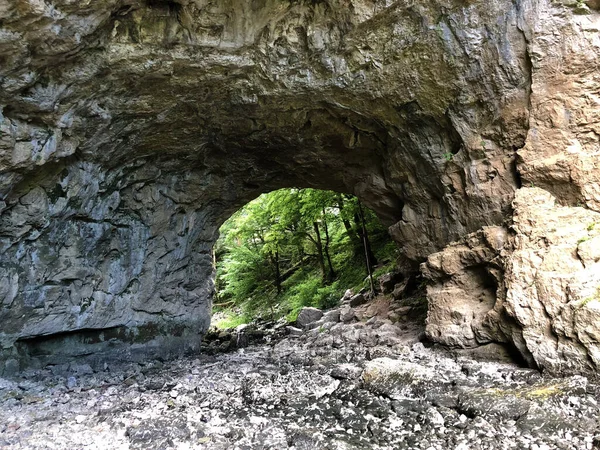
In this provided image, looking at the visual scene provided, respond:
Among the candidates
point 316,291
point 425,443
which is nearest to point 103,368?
point 425,443

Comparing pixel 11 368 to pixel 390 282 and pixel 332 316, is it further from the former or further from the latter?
pixel 390 282

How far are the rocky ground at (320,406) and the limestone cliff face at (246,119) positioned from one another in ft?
4.08

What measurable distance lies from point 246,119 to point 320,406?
221 inches

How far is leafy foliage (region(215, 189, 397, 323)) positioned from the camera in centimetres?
1636

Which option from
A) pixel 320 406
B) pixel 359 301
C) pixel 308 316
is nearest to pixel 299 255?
pixel 308 316

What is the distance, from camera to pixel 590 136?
20.6ft

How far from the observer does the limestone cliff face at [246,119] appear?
6105 millimetres

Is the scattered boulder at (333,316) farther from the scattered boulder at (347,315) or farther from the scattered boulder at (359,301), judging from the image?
the scattered boulder at (359,301)

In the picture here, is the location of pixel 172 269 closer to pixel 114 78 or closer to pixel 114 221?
pixel 114 221

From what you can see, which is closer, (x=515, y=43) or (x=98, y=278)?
(x=515, y=43)

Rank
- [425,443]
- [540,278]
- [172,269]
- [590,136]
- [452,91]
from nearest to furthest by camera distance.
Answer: [425,443]
[540,278]
[590,136]
[452,91]
[172,269]

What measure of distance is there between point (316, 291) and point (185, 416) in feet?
42.6

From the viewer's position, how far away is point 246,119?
8570 mm

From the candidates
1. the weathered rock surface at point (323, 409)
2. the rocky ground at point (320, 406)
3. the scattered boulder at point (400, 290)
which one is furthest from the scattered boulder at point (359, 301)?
the weathered rock surface at point (323, 409)
